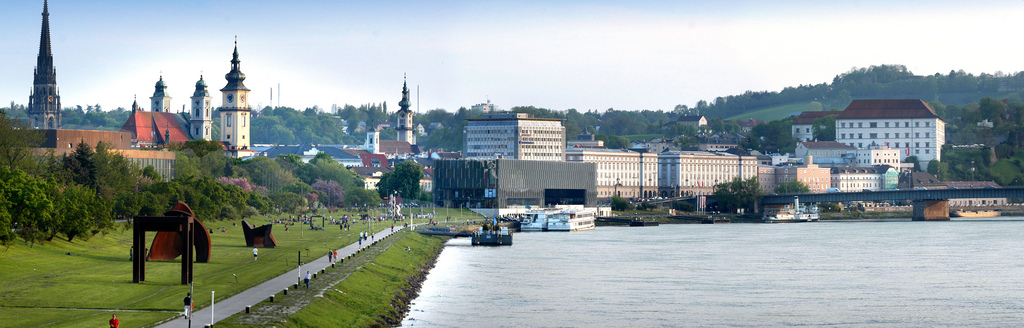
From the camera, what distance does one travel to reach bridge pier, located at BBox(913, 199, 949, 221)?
547ft

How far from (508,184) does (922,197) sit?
54088 mm

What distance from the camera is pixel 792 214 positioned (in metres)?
173

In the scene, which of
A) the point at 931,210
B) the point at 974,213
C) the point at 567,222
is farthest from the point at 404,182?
the point at 974,213

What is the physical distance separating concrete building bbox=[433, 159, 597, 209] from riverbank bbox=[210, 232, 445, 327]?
89545 mm

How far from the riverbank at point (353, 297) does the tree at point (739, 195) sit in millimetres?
109386

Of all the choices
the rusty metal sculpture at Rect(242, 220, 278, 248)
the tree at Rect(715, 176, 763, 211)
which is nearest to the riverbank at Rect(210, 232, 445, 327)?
the rusty metal sculpture at Rect(242, 220, 278, 248)

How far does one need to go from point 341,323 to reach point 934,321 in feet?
75.5

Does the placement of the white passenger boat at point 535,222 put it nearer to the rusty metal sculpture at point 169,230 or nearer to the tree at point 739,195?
the tree at point 739,195

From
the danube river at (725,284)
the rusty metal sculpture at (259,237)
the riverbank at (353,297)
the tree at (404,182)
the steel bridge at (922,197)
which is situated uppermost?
the tree at (404,182)

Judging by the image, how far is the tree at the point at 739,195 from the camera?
17562 cm

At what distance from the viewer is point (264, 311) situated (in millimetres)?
39875

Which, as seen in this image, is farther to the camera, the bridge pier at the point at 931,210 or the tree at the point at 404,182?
the bridge pier at the point at 931,210

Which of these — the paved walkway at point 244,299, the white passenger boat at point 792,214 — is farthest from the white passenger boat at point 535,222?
Result: the paved walkway at point 244,299

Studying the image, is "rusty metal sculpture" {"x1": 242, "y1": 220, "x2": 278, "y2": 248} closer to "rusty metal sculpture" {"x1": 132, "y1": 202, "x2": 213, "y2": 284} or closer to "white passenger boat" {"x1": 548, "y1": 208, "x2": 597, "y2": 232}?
"rusty metal sculpture" {"x1": 132, "y1": 202, "x2": 213, "y2": 284}
